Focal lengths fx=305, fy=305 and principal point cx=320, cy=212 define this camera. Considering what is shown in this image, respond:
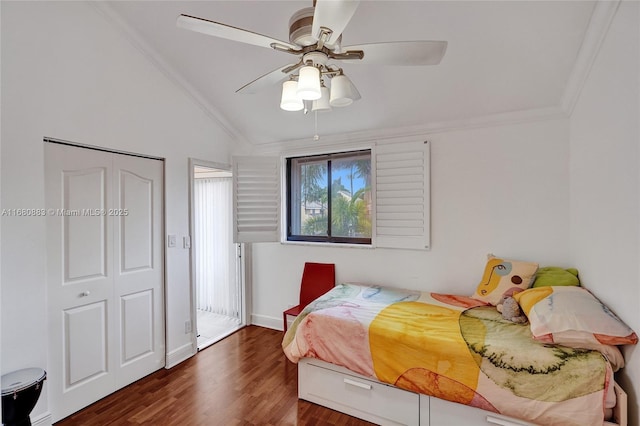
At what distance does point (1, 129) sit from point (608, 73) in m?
3.46

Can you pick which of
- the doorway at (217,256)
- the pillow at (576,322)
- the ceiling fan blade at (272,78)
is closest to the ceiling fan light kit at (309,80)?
the ceiling fan blade at (272,78)

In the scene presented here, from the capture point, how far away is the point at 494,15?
1830 mm

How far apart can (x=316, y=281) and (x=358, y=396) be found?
4.57 ft

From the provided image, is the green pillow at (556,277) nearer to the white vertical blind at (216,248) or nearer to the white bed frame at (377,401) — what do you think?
the white bed frame at (377,401)

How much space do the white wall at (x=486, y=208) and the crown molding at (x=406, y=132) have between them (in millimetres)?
54

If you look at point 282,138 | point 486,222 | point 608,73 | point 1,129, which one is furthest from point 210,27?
point 486,222

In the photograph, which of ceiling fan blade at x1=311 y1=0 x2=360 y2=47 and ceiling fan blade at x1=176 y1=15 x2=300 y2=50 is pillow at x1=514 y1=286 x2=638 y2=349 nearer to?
ceiling fan blade at x1=311 y1=0 x2=360 y2=47

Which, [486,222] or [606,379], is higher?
[486,222]

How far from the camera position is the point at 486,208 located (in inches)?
106

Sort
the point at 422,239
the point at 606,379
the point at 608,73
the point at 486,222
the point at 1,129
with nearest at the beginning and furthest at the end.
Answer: the point at 606,379 < the point at 608,73 < the point at 1,129 < the point at 486,222 < the point at 422,239

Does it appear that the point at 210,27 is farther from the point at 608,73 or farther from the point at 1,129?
the point at 608,73

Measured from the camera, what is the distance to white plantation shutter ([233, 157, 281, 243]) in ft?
10.9

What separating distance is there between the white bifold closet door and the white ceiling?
3.34 feet

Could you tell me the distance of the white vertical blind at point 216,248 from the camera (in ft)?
13.2
